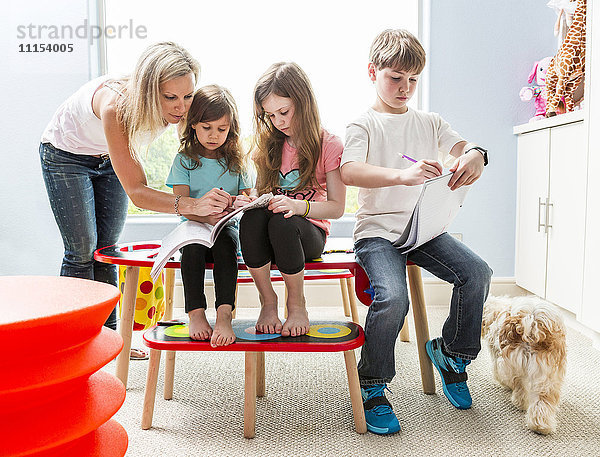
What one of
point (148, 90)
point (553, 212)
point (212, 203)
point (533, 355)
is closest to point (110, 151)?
point (148, 90)

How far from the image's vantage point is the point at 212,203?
1.44 m

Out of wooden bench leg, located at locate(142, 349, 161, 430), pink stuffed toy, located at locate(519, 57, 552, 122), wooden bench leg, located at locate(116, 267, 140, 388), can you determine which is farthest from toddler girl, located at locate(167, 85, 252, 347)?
pink stuffed toy, located at locate(519, 57, 552, 122)

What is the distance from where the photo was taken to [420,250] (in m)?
1.52

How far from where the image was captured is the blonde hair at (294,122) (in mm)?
1516

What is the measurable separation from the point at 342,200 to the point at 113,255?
2.20 feet

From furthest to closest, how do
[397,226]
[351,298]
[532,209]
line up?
[532,209] → [351,298] → [397,226]

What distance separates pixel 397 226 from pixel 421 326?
30 cm

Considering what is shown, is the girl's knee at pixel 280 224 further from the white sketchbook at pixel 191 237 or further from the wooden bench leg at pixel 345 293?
the wooden bench leg at pixel 345 293

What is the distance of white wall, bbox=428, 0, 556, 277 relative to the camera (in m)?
2.59

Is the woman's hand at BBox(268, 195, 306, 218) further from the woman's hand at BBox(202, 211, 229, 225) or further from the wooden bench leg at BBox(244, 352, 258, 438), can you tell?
the wooden bench leg at BBox(244, 352, 258, 438)

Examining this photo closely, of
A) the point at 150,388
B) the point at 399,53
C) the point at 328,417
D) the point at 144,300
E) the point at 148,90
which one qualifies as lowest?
Answer: the point at 328,417

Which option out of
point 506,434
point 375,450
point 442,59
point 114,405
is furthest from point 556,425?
point 442,59

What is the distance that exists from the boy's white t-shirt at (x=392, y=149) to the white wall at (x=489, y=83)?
1.10 metres

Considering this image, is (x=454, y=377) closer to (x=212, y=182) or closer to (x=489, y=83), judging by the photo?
(x=212, y=182)
